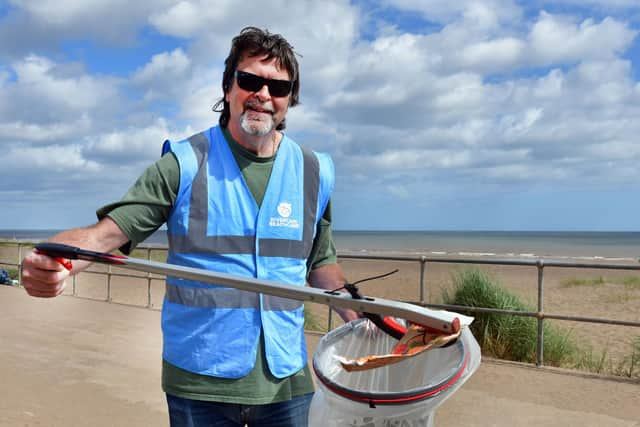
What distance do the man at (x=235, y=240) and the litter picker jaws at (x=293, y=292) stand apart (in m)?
0.07

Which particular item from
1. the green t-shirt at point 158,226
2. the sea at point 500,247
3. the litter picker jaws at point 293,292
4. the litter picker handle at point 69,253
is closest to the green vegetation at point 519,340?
the green t-shirt at point 158,226

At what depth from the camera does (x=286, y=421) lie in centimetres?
188

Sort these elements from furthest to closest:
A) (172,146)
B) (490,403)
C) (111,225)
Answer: (490,403), (172,146), (111,225)

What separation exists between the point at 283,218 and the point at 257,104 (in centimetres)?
34

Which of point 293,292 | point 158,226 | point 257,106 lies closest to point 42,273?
point 158,226

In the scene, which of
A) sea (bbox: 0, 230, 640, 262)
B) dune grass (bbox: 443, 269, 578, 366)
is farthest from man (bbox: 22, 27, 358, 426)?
sea (bbox: 0, 230, 640, 262)

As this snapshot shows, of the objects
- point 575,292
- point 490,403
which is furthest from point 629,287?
point 490,403

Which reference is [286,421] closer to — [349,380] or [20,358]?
[349,380]

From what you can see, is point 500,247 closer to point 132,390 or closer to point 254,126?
point 132,390

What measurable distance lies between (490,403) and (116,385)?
108 inches

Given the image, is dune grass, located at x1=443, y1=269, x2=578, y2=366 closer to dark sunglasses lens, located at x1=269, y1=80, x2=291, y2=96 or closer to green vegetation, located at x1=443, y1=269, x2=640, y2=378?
green vegetation, located at x1=443, y1=269, x2=640, y2=378

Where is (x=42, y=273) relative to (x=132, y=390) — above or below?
above

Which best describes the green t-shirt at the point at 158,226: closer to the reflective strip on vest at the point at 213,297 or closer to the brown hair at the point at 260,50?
Answer: the reflective strip on vest at the point at 213,297

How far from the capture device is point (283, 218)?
1924 millimetres
